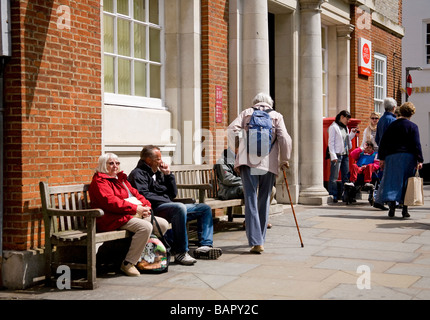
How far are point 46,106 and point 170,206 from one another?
1.68m

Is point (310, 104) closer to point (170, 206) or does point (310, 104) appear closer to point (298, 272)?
point (170, 206)

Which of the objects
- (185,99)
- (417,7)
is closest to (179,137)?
(185,99)

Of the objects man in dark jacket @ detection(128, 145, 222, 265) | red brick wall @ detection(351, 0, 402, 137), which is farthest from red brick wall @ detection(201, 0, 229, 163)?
red brick wall @ detection(351, 0, 402, 137)

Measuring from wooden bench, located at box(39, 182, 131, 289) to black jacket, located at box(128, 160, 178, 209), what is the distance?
1.99ft

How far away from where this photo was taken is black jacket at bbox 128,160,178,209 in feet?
23.6

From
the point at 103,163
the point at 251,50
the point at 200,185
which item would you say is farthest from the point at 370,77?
the point at 103,163

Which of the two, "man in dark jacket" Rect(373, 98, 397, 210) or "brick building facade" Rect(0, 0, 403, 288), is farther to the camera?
"man in dark jacket" Rect(373, 98, 397, 210)

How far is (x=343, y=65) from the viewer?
15.7 meters

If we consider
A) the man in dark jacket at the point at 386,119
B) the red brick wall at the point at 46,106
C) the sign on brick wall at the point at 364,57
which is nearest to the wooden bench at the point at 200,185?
the red brick wall at the point at 46,106

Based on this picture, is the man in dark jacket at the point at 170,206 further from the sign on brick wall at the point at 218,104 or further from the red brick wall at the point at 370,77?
the red brick wall at the point at 370,77

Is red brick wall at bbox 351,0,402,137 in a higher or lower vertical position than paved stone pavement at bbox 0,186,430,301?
higher

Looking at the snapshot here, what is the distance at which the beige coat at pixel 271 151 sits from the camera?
7.64 meters

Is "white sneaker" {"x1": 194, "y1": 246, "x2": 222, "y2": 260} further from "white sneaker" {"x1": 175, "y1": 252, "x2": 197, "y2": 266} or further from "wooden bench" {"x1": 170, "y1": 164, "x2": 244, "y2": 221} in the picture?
"wooden bench" {"x1": 170, "y1": 164, "x2": 244, "y2": 221}

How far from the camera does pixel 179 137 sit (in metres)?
9.76
